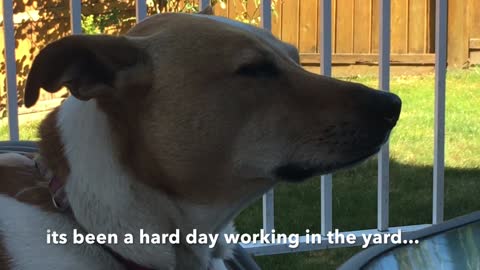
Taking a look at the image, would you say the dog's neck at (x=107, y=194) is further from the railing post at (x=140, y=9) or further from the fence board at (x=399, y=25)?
the fence board at (x=399, y=25)

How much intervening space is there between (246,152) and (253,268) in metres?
0.47

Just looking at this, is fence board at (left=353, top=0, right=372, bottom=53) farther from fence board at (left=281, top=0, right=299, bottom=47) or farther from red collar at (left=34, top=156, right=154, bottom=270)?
red collar at (left=34, top=156, right=154, bottom=270)

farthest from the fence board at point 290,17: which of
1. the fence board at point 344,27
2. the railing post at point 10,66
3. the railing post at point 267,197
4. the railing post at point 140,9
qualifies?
the railing post at point 10,66

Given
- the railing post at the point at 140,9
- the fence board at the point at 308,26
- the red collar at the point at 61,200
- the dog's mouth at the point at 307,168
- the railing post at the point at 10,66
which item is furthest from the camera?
the fence board at the point at 308,26

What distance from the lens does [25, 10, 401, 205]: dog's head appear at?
6.15ft

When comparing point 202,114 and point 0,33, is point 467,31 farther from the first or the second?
point 202,114

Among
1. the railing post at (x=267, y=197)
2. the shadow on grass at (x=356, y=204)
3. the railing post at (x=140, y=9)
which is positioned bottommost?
the shadow on grass at (x=356, y=204)

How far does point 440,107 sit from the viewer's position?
12.3ft

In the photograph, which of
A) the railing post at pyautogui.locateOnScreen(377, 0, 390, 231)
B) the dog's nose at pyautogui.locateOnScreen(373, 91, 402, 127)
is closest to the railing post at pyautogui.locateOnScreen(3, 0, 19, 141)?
the railing post at pyautogui.locateOnScreen(377, 0, 390, 231)

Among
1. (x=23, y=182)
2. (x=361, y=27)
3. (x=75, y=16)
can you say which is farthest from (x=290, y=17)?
(x=23, y=182)

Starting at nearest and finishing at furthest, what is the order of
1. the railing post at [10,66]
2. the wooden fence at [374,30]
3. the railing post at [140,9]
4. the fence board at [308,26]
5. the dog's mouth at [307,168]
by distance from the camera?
the dog's mouth at [307,168], the railing post at [10,66], the railing post at [140,9], the wooden fence at [374,30], the fence board at [308,26]

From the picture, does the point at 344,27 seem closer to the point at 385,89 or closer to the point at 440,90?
the point at 440,90

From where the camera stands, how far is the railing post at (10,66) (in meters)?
3.16

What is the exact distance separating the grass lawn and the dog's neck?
1807 mm
